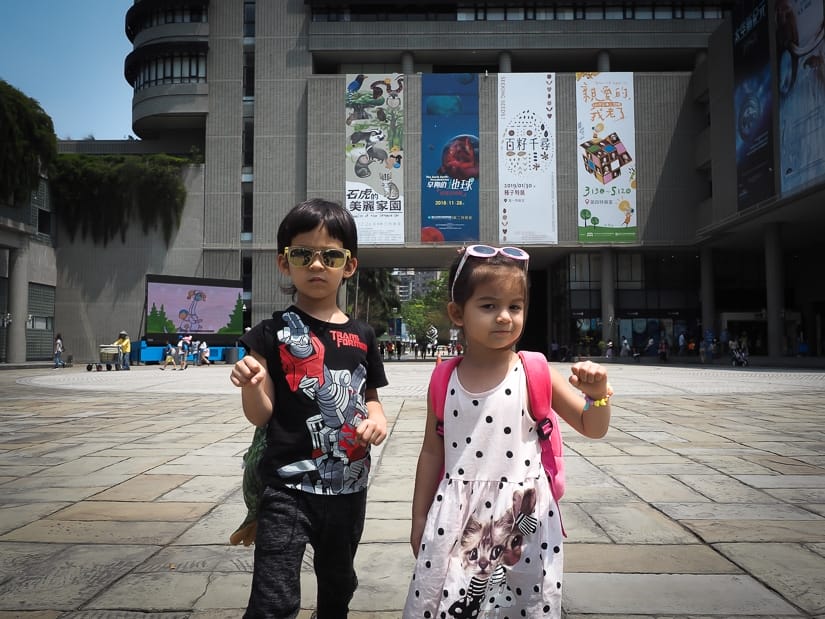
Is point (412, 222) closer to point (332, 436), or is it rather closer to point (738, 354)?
point (738, 354)

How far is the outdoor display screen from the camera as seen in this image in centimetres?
2770

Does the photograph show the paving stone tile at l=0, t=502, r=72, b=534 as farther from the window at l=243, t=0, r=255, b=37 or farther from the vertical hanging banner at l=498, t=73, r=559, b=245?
the window at l=243, t=0, r=255, b=37

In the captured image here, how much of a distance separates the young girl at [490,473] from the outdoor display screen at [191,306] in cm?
2779

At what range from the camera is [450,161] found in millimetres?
33219

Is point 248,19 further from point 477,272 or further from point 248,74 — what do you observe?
point 477,272

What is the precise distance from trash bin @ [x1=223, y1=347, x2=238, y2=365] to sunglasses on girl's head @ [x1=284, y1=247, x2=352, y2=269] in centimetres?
2839

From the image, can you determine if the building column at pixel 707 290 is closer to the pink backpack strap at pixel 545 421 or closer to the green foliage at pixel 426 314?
the green foliage at pixel 426 314

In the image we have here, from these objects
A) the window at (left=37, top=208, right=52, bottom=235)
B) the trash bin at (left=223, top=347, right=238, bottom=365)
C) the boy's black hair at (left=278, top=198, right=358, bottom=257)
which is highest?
the window at (left=37, top=208, right=52, bottom=235)

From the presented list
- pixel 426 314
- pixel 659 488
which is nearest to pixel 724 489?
pixel 659 488

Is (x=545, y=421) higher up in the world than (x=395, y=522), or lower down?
higher up

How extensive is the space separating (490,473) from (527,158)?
33.1 meters

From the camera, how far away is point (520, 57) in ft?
119

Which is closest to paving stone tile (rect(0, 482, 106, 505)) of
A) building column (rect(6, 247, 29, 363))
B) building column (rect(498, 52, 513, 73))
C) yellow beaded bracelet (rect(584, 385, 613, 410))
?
yellow beaded bracelet (rect(584, 385, 613, 410))

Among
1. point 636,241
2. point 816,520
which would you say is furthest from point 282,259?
point 636,241
